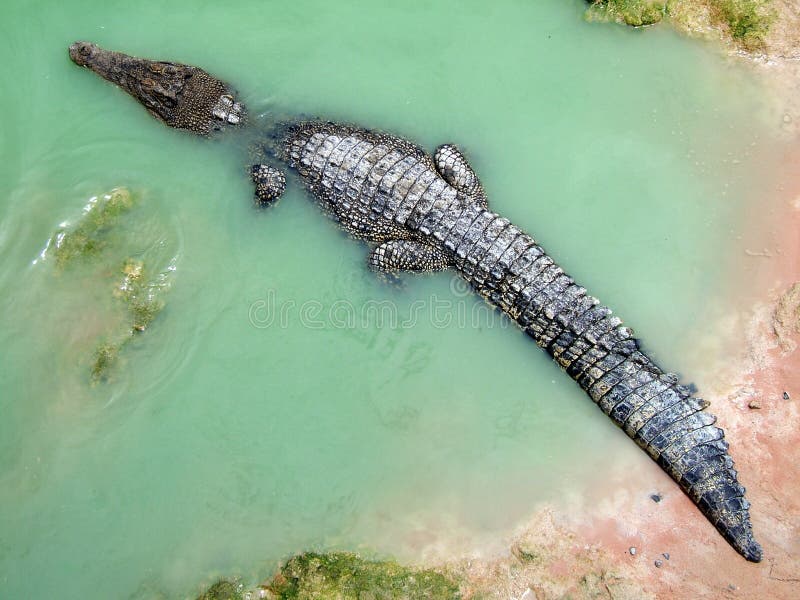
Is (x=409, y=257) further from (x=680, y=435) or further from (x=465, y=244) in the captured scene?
(x=680, y=435)

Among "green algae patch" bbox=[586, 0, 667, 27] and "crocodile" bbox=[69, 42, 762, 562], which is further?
"green algae patch" bbox=[586, 0, 667, 27]

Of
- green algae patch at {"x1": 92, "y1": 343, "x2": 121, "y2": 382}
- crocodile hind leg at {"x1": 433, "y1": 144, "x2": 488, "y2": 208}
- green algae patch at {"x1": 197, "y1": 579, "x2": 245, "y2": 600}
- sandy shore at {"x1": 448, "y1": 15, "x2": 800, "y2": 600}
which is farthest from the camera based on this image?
crocodile hind leg at {"x1": 433, "y1": 144, "x2": 488, "y2": 208}

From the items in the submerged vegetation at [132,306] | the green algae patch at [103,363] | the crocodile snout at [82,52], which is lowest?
the green algae patch at [103,363]

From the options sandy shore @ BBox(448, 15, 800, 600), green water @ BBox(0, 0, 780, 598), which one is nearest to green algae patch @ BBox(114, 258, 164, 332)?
green water @ BBox(0, 0, 780, 598)

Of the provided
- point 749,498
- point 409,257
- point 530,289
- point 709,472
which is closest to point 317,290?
point 409,257

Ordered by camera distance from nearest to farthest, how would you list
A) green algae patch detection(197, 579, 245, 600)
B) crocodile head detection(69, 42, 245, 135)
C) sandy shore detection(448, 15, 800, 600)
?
sandy shore detection(448, 15, 800, 600) → green algae patch detection(197, 579, 245, 600) → crocodile head detection(69, 42, 245, 135)

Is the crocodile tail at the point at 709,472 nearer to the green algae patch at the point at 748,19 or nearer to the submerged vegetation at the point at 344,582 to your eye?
the submerged vegetation at the point at 344,582

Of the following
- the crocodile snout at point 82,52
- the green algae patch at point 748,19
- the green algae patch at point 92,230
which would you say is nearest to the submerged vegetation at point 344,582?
the green algae patch at point 92,230

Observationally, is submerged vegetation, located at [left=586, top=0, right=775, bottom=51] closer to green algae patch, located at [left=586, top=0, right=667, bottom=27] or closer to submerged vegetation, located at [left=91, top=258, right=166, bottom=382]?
green algae patch, located at [left=586, top=0, right=667, bottom=27]
